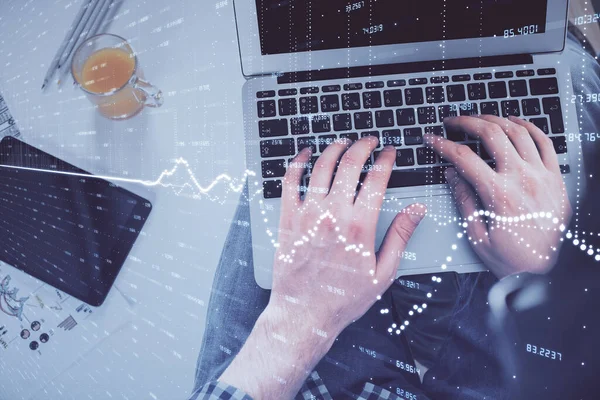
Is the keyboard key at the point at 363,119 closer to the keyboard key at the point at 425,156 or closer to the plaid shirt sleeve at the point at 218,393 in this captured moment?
the keyboard key at the point at 425,156

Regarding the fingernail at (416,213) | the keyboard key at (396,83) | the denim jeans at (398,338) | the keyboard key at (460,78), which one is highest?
the keyboard key at (396,83)

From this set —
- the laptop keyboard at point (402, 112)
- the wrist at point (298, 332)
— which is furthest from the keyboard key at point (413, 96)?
the wrist at point (298, 332)

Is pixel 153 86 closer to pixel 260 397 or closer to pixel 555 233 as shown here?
pixel 260 397

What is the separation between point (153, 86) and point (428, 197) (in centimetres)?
43

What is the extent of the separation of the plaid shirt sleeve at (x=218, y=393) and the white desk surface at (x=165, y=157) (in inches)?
2.5

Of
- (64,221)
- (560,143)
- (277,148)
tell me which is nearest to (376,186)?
(277,148)

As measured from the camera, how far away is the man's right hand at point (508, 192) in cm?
57

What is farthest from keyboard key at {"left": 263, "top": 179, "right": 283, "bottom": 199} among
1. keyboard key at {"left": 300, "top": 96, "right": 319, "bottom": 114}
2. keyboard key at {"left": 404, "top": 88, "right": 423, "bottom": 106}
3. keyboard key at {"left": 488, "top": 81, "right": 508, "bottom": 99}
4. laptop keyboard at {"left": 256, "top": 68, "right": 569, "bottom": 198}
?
keyboard key at {"left": 488, "top": 81, "right": 508, "bottom": 99}

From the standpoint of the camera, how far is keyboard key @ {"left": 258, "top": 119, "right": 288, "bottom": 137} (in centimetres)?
59

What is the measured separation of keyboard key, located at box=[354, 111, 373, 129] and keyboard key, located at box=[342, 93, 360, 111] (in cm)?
1

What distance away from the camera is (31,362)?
0.68 metres

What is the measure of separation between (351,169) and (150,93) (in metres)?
0.32

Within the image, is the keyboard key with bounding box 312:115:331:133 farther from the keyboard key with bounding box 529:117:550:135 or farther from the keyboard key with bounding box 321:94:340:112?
the keyboard key with bounding box 529:117:550:135

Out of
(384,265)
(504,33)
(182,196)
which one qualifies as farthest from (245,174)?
(504,33)
